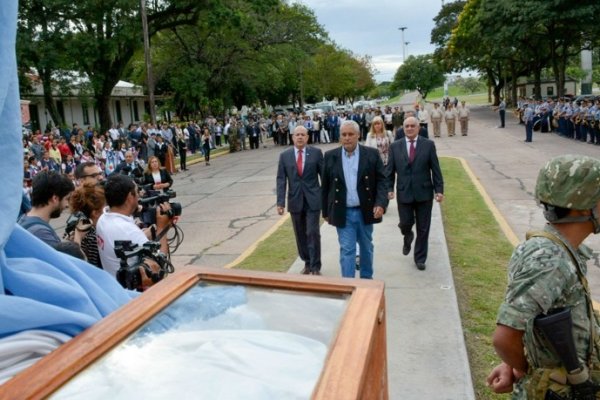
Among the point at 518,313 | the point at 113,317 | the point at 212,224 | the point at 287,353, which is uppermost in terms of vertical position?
the point at 113,317

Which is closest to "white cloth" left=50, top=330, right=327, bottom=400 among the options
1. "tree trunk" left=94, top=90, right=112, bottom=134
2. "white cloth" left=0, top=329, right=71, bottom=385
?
"white cloth" left=0, top=329, right=71, bottom=385

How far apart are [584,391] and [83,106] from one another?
39436mm

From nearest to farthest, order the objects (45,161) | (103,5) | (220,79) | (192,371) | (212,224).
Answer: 1. (192,371)
2. (212,224)
3. (45,161)
4. (103,5)
5. (220,79)

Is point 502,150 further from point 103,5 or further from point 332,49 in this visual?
point 332,49

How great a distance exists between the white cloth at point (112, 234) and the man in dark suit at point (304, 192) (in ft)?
10.2

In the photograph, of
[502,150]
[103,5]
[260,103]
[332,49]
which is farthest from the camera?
[332,49]

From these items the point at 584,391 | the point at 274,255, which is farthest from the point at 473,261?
the point at 584,391

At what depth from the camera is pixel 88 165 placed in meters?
5.30

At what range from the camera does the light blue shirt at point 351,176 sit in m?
5.89

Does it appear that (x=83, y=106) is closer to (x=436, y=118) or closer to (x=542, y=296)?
(x=436, y=118)

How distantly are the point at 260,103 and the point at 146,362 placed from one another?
59.7 m

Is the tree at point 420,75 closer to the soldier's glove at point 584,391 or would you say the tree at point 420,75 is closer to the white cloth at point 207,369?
the soldier's glove at point 584,391

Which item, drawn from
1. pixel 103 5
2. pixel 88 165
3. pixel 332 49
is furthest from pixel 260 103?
pixel 88 165

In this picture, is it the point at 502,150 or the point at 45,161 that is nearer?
the point at 45,161
